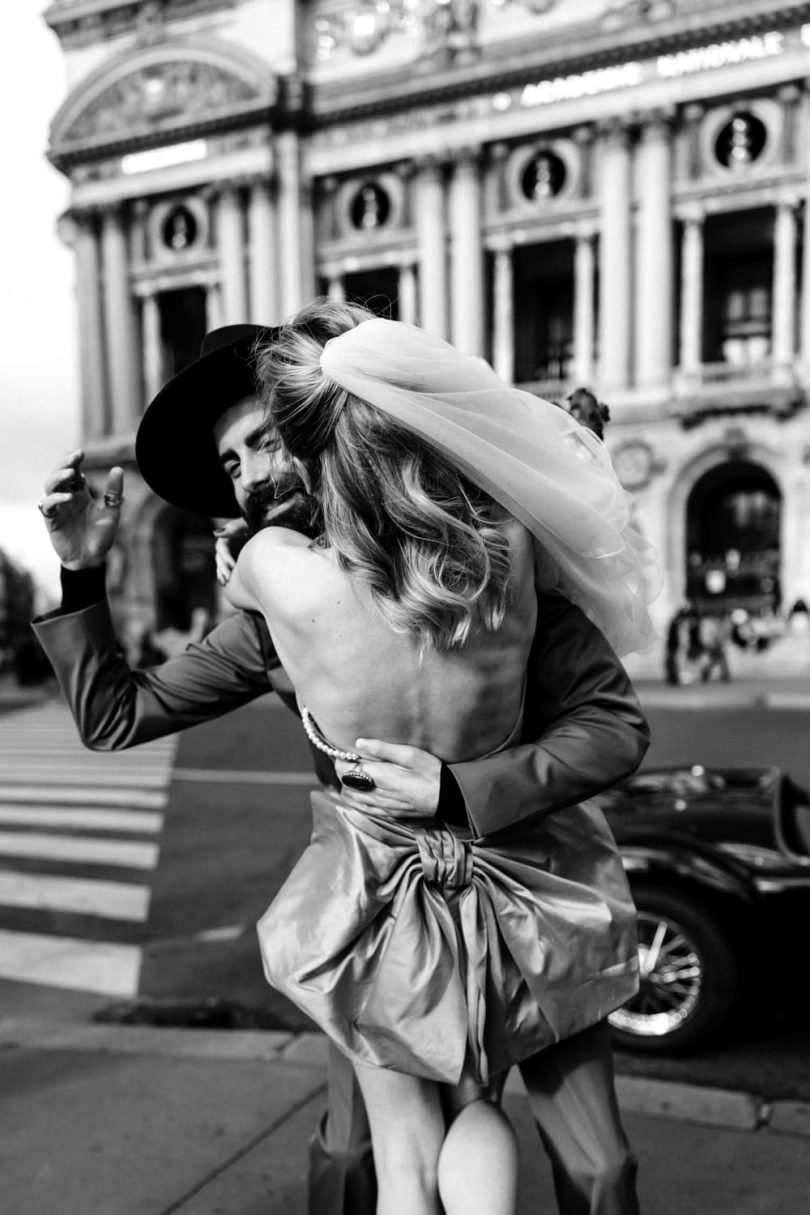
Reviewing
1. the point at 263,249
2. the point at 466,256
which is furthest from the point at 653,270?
the point at 263,249

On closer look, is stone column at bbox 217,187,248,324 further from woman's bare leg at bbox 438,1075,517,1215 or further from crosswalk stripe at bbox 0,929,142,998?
woman's bare leg at bbox 438,1075,517,1215

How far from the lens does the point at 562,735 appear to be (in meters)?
1.69

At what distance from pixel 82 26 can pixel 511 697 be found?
40.8 meters

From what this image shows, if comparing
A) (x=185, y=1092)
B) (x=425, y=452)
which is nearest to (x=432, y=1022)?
(x=425, y=452)

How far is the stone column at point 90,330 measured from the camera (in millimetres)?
35188

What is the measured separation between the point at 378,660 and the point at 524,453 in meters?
0.44

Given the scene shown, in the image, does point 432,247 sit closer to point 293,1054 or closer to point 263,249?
point 263,249

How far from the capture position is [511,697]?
164 centimetres

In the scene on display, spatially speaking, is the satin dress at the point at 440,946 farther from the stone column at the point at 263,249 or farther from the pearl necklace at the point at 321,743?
the stone column at the point at 263,249

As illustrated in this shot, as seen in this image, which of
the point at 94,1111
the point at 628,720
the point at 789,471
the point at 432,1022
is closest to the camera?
the point at 432,1022

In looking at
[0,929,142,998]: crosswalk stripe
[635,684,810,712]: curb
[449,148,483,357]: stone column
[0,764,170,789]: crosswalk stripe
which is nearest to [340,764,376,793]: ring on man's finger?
[0,929,142,998]: crosswalk stripe

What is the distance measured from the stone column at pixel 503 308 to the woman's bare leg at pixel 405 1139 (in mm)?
30503

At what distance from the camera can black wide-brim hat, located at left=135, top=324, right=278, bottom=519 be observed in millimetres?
2018

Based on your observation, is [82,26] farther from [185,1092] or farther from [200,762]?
[185,1092]
